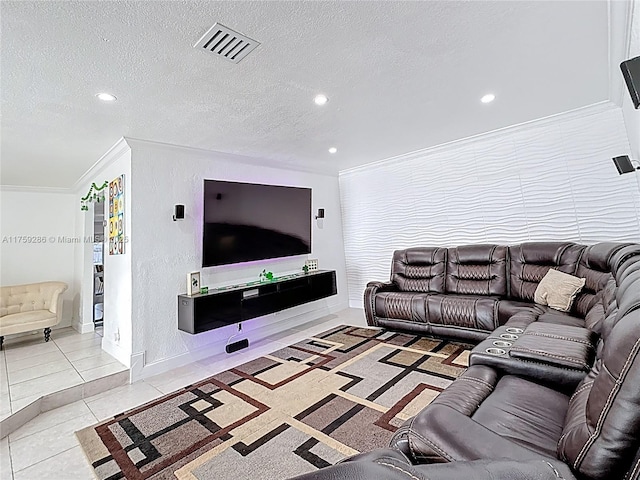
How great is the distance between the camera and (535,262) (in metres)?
3.38

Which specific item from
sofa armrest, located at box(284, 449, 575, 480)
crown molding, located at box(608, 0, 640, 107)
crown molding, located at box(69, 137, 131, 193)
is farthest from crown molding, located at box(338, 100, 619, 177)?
sofa armrest, located at box(284, 449, 575, 480)

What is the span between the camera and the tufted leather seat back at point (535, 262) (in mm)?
3147

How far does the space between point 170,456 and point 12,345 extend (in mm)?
3646

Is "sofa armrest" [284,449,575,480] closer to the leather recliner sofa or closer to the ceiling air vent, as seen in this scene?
the ceiling air vent

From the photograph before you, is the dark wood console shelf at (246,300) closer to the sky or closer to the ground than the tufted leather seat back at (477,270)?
closer to the ground

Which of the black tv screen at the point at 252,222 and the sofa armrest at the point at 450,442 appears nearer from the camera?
the sofa armrest at the point at 450,442

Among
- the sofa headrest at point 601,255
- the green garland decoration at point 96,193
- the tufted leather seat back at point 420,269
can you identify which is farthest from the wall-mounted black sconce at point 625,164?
the green garland decoration at point 96,193

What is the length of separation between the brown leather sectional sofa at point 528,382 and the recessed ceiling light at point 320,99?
6.92 ft

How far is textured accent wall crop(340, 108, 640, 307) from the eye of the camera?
3182 mm

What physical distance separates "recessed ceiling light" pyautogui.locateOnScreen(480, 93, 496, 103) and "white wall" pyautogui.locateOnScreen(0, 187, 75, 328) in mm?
5999

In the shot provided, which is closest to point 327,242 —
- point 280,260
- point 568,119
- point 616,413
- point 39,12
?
point 280,260

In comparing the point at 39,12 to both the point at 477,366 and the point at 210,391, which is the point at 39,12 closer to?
the point at 210,391

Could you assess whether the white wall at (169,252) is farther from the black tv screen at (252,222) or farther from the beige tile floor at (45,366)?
the beige tile floor at (45,366)

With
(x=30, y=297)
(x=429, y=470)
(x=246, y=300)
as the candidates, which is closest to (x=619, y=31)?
(x=429, y=470)
